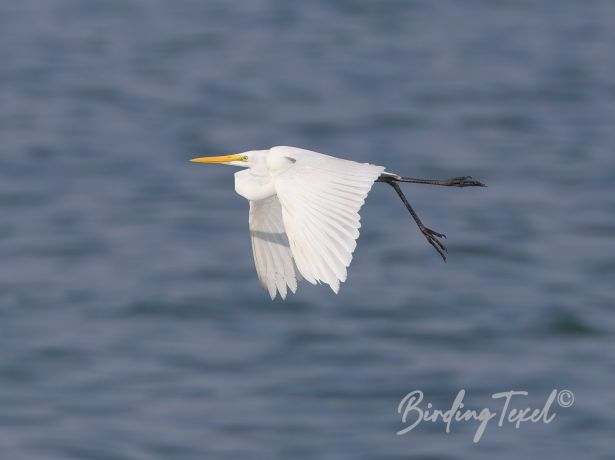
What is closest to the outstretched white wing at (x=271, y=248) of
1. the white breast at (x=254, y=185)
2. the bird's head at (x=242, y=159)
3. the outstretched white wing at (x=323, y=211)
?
the bird's head at (x=242, y=159)

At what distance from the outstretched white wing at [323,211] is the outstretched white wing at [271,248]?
0.85m

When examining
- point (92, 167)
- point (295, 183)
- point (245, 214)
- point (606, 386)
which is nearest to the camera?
point (295, 183)

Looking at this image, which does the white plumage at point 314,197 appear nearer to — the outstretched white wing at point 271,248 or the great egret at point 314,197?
the great egret at point 314,197

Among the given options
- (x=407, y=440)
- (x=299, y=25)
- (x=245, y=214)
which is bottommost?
(x=407, y=440)

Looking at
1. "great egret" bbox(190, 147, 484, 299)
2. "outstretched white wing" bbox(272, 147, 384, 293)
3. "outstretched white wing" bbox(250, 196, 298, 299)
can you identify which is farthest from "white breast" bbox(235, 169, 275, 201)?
"outstretched white wing" bbox(250, 196, 298, 299)

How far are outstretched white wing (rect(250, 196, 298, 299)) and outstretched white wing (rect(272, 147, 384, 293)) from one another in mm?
848

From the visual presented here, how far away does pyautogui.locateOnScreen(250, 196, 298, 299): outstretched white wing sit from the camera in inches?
264

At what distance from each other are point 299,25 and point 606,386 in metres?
9.80

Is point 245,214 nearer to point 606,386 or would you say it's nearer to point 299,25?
point 606,386

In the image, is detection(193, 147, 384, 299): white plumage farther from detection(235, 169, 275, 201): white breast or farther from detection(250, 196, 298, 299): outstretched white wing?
detection(250, 196, 298, 299): outstretched white wing

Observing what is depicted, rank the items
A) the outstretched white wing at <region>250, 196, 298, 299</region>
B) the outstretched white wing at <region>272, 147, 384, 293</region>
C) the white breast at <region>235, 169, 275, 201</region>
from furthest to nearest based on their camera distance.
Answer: the outstretched white wing at <region>250, 196, 298, 299</region> → the white breast at <region>235, 169, 275, 201</region> → the outstretched white wing at <region>272, 147, 384, 293</region>

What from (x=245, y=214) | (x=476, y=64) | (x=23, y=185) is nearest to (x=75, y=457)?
(x=245, y=214)

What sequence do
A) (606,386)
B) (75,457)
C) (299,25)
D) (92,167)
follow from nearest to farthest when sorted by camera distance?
(75,457), (606,386), (92,167), (299,25)

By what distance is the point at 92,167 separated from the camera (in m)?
16.4
